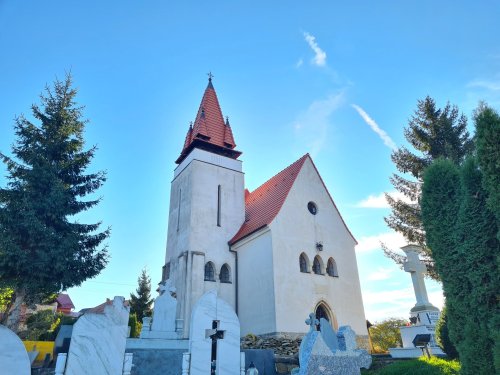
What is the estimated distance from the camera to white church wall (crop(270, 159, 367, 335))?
1509 cm

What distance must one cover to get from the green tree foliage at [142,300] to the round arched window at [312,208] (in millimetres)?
19389

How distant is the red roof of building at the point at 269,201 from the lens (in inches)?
683

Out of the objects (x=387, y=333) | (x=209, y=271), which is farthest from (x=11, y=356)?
(x=387, y=333)

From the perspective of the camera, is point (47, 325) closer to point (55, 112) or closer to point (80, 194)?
point (80, 194)

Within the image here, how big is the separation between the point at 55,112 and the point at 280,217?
12160 millimetres

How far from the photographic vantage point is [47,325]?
21.2 meters

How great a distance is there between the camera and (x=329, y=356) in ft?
24.2

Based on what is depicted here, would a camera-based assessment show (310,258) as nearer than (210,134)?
Yes

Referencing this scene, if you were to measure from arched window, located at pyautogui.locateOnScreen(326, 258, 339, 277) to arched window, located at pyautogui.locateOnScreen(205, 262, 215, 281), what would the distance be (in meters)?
6.06

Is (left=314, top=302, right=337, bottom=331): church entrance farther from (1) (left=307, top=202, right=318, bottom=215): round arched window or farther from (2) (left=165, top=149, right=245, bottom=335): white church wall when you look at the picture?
(1) (left=307, top=202, right=318, bottom=215): round arched window

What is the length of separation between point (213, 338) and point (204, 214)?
11774 mm

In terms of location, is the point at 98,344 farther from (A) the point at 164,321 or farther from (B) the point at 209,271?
(B) the point at 209,271

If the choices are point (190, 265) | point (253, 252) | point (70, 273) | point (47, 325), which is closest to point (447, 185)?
point (253, 252)

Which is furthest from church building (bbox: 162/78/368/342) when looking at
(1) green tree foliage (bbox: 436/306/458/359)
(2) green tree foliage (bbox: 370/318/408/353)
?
(2) green tree foliage (bbox: 370/318/408/353)
